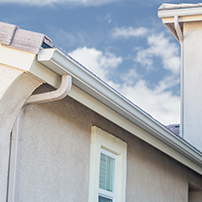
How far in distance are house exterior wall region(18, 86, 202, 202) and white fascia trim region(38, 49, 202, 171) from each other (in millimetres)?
466

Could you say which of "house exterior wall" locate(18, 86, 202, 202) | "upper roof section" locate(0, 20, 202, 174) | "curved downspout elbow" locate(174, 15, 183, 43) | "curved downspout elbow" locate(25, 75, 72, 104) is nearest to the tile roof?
"curved downspout elbow" locate(174, 15, 183, 43)

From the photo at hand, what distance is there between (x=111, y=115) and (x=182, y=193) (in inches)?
138

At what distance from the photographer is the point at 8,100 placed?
15.1ft

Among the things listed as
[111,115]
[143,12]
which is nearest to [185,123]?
[111,115]

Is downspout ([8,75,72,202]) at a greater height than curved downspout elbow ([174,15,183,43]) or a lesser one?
lesser

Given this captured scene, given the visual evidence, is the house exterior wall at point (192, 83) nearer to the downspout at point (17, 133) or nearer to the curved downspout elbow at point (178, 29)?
the curved downspout elbow at point (178, 29)

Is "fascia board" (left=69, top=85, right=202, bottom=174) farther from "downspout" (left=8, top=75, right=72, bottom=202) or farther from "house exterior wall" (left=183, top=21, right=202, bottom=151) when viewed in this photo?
"house exterior wall" (left=183, top=21, right=202, bottom=151)

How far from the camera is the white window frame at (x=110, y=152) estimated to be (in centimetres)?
600

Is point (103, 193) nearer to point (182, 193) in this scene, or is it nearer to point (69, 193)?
point (69, 193)

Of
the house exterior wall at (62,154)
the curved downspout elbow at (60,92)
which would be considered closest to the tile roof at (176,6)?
the house exterior wall at (62,154)

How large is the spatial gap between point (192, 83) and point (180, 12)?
1773mm

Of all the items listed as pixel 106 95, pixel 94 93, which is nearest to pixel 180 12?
pixel 106 95

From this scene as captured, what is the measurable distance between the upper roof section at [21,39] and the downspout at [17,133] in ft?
1.53

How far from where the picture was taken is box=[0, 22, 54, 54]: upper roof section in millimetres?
4461
